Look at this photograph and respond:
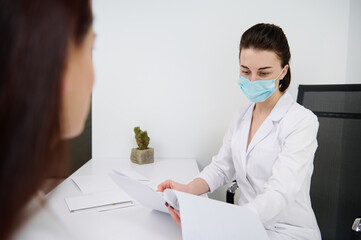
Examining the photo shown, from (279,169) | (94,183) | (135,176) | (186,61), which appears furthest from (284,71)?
(94,183)

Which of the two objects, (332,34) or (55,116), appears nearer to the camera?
(55,116)

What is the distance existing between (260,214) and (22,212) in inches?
29.2

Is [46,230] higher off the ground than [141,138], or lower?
lower

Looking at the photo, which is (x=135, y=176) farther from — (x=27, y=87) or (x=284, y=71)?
(x=27, y=87)

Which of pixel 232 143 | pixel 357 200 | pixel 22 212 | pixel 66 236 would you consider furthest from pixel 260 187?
pixel 22 212

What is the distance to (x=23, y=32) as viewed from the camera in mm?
321

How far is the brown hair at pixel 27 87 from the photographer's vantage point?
32cm

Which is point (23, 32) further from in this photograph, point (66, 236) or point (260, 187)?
point (260, 187)

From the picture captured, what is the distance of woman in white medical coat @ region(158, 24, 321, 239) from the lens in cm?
97

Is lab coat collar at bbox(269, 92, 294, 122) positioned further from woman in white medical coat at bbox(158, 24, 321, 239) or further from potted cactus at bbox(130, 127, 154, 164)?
potted cactus at bbox(130, 127, 154, 164)

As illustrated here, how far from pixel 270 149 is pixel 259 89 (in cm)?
27

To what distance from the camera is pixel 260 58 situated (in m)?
1.15

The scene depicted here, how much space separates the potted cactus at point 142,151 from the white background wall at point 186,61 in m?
0.17

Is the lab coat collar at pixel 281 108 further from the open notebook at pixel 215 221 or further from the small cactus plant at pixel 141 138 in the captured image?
the small cactus plant at pixel 141 138
